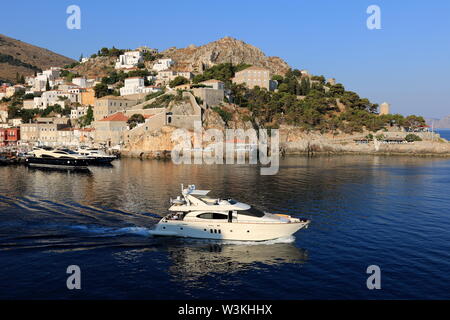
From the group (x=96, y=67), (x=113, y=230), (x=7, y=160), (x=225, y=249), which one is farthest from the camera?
(x=96, y=67)

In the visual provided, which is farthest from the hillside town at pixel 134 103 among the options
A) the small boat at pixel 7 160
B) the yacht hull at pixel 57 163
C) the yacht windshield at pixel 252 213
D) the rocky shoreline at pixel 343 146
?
the yacht windshield at pixel 252 213

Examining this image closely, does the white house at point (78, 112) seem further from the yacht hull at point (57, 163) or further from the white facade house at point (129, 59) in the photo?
the yacht hull at point (57, 163)

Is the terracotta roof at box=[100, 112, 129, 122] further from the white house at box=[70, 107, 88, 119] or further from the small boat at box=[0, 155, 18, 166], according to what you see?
the small boat at box=[0, 155, 18, 166]

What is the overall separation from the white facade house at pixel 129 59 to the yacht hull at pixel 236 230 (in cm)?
14960

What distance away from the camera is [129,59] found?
168 m

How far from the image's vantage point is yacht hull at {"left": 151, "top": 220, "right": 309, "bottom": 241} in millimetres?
25969

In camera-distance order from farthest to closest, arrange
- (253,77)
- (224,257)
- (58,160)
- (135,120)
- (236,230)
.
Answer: (253,77) < (135,120) < (58,160) < (236,230) < (224,257)

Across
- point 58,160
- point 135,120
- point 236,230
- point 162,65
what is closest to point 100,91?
point 162,65

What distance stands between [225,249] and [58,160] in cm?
5994

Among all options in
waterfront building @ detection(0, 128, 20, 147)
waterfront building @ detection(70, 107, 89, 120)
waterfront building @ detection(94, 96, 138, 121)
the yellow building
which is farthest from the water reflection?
the yellow building

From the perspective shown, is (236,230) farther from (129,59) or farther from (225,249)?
(129,59)

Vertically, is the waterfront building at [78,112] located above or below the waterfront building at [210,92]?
below

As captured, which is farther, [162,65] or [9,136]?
[162,65]

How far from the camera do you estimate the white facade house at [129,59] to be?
167 meters
